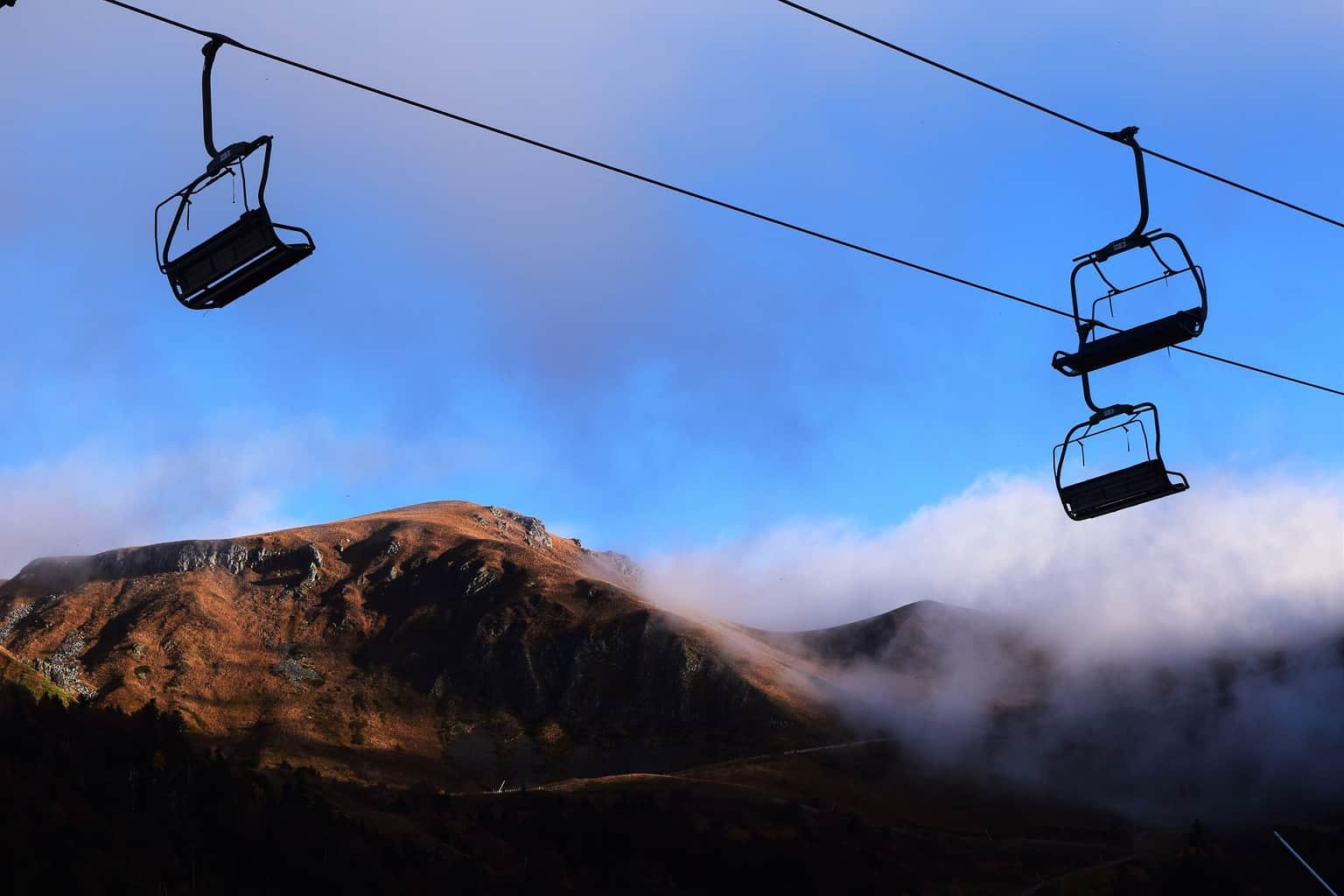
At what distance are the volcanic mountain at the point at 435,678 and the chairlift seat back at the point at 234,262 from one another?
454ft

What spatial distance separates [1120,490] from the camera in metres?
18.9

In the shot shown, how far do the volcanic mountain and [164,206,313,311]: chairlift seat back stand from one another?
138345 millimetres

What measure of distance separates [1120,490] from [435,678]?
175250 millimetres

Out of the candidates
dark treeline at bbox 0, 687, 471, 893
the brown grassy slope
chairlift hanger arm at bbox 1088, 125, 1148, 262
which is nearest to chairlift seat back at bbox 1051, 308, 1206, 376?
chairlift hanger arm at bbox 1088, 125, 1148, 262

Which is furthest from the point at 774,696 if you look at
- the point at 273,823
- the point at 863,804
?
the point at 273,823

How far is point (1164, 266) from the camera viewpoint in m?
19.0

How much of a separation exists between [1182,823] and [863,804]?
29417mm

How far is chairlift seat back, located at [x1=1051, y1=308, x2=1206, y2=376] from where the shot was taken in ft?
59.3

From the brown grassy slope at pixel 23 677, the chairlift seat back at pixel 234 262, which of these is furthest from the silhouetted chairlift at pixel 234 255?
the brown grassy slope at pixel 23 677

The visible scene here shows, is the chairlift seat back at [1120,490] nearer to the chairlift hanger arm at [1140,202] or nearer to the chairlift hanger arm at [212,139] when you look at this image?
the chairlift hanger arm at [1140,202]

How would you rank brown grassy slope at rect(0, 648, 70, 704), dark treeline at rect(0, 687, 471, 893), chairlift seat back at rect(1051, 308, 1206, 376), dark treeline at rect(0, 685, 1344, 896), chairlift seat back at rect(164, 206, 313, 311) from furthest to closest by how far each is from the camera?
brown grassy slope at rect(0, 648, 70, 704) → dark treeline at rect(0, 685, 1344, 896) → dark treeline at rect(0, 687, 471, 893) → chairlift seat back at rect(1051, 308, 1206, 376) → chairlift seat back at rect(164, 206, 313, 311)

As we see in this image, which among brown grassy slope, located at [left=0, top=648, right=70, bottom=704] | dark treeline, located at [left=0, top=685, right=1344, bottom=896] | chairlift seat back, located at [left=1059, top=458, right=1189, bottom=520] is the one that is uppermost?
brown grassy slope, located at [left=0, top=648, right=70, bottom=704]

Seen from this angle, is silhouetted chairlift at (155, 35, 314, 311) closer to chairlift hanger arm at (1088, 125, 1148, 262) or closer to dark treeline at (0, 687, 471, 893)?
chairlift hanger arm at (1088, 125, 1148, 262)

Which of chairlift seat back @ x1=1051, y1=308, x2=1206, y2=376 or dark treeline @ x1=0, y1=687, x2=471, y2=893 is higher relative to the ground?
chairlift seat back @ x1=1051, y1=308, x2=1206, y2=376
